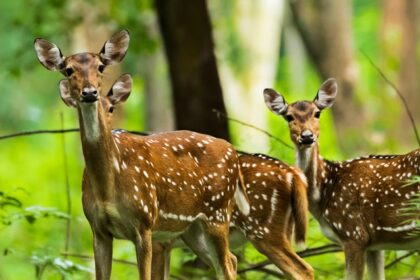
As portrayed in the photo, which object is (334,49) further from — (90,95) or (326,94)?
(90,95)

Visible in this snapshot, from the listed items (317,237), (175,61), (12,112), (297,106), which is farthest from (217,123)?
(12,112)

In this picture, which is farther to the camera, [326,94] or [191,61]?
[191,61]

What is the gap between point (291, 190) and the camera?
37.3 feet

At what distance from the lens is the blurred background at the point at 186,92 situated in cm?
1323

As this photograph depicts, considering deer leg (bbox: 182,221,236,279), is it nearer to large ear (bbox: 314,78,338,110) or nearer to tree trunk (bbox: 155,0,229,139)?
large ear (bbox: 314,78,338,110)

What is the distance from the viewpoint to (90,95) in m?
9.00

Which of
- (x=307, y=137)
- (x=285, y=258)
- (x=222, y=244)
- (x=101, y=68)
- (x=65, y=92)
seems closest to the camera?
(x=101, y=68)

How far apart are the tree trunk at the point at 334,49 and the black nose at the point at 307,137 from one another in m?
12.8

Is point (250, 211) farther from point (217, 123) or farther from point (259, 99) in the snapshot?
point (259, 99)

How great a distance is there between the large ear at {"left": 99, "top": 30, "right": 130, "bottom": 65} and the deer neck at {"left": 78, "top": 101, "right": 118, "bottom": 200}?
0.46 metres

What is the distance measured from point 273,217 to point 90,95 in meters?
2.80

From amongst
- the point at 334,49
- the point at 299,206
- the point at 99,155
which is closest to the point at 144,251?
the point at 99,155

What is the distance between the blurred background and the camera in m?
13.2

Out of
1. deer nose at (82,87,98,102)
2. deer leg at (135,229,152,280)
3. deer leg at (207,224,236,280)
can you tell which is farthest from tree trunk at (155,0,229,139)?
deer nose at (82,87,98,102)
